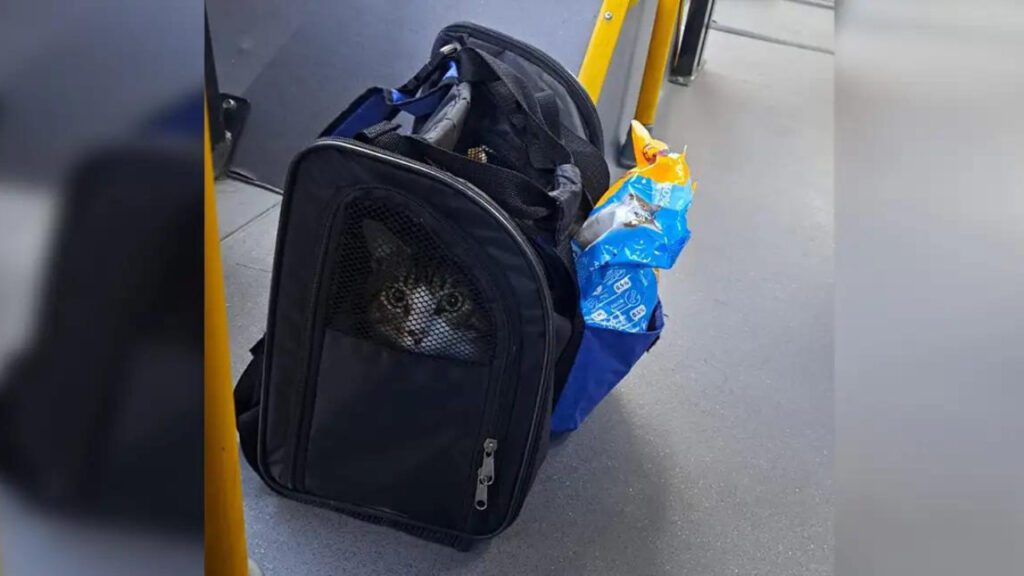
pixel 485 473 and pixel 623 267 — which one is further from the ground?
pixel 623 267

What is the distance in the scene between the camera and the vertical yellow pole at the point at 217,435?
450 mm

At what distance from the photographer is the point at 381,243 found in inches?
30.9

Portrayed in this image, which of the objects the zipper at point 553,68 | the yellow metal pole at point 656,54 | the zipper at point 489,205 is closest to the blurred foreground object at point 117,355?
the zipper at point 489,205

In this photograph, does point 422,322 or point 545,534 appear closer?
point 422,322

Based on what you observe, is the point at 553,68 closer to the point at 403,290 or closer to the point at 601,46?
the point at 601,46

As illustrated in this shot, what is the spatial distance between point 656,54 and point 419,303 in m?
1.00

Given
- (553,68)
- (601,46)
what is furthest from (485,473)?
(601,46)

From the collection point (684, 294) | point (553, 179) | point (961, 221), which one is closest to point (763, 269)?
point (684, 294)

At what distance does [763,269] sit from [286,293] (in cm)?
94

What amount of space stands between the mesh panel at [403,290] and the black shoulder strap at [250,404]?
16 centimetres

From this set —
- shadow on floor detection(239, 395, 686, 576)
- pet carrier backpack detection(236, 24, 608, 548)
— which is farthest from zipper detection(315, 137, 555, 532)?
shadow on floor detection(239, 395, 686, 576)

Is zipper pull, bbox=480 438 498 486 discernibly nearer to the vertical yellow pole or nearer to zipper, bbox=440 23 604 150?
the vertical yellow pole

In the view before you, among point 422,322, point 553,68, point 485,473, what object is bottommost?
point 485,473

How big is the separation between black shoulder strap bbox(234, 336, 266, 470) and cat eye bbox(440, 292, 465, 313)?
0.79 ft
